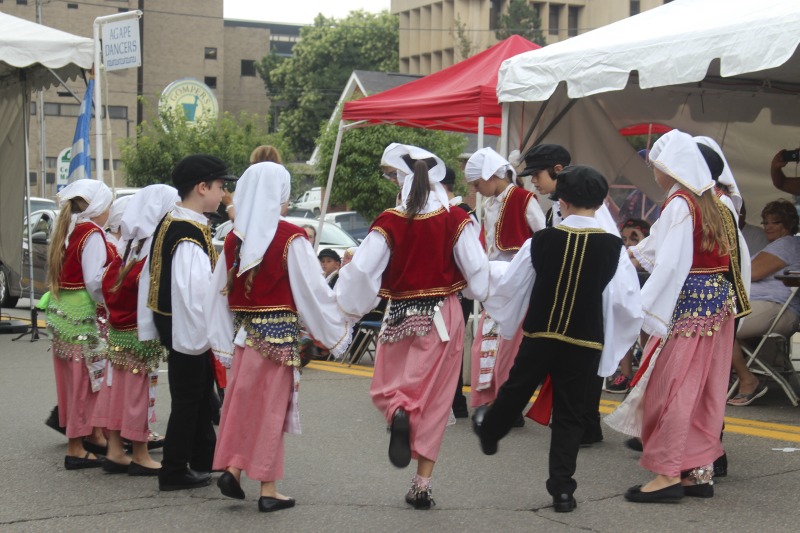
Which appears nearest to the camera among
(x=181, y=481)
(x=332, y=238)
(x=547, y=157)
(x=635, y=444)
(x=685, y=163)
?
(x=685, y=163)

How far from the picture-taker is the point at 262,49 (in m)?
75.1

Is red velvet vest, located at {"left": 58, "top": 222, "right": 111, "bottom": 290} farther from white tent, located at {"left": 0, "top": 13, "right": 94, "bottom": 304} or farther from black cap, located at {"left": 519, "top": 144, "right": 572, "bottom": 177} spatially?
white tent, located at {"left": 0, "top": 13, "right": 94, "bottom": 304}

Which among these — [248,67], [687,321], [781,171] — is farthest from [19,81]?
[248,67]

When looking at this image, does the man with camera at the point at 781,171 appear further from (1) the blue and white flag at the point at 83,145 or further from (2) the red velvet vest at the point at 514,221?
(1) the blue and white flag at the point at 83,145

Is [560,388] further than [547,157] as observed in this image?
No

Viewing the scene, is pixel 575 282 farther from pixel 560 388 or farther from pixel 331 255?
pixel 331 255

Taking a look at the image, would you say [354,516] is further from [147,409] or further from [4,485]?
[4,485]

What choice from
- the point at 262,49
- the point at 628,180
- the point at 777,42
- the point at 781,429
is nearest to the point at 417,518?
the point at 781,429

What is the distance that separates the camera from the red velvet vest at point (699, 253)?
5.64 metres

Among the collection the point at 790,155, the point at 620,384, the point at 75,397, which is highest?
the point at 790,155

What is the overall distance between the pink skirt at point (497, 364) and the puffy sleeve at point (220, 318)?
7.41ft

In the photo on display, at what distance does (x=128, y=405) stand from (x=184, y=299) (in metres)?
0.94

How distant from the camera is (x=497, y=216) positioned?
25.4 feet

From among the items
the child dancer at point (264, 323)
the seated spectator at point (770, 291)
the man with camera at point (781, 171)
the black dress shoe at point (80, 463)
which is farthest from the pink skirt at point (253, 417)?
the man with camera at point (781, 171)
